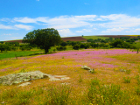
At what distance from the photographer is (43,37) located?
44625mm

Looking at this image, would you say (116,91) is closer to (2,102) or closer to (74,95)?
(74,95)

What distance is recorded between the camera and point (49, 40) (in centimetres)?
4503

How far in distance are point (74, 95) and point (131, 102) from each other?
3103mm

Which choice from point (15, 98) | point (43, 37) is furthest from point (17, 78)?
point (43, 37)

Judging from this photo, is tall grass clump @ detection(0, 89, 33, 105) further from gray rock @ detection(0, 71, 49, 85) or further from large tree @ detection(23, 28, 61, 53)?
large tree @ detection(23, 28, 61, 53)

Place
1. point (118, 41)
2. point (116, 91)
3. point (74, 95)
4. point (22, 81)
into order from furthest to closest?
point (118, 41) < point (22, 81) < point (74, 95) < point (116, 91)

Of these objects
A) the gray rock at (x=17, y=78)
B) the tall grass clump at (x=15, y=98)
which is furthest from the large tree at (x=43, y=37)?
the tall grass clump at (x=15, y=98)

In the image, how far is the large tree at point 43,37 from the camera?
44531 mm

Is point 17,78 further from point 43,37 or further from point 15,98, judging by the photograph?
point 43,37

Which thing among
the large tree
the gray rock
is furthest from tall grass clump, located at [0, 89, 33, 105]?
the large tree

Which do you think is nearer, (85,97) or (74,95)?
(85,97)

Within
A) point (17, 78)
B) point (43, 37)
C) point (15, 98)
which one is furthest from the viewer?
point (43, 37)

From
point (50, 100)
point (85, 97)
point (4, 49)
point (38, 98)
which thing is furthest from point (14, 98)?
point (4, 49)

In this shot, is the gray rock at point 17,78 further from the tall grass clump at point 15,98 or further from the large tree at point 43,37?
the large tree at point 43,37
